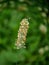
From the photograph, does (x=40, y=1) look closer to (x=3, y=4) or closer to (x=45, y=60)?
(x=3, y=4)

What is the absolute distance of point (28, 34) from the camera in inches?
136

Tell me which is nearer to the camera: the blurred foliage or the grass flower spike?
the grass flower spike

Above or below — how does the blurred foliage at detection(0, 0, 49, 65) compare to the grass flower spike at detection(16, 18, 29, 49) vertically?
below

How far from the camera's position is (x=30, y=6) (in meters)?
4.14

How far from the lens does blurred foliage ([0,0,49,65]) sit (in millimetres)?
3199

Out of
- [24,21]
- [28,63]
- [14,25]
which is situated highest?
[24,21]

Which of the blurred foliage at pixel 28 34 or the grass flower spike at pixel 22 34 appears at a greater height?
the grass flower spike at pixel 22 34

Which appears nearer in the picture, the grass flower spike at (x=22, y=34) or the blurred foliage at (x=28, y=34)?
the grass flower spike at (x=22, y=34)

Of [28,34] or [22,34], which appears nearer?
[22,34]

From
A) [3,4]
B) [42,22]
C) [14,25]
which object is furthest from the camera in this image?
[3,4]

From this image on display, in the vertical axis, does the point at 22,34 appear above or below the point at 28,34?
above

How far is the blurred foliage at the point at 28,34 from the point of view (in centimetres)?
320

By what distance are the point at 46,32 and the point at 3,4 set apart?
771mm

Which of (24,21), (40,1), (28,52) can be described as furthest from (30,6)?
(24,21)
